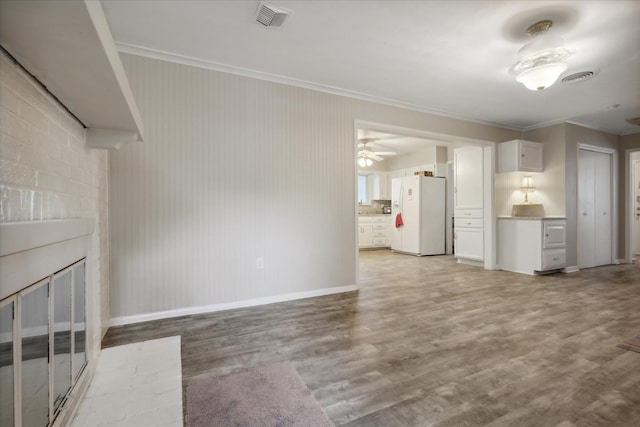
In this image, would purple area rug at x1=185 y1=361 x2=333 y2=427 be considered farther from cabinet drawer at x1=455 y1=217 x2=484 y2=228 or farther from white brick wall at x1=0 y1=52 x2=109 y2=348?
cabinet drawer at x1=455 y1=217 x2=484 y2=228

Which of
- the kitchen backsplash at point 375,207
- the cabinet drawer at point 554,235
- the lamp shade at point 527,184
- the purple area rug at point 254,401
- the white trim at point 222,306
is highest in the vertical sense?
the lamp shade at point 527,184

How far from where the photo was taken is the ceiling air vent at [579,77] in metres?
3.11

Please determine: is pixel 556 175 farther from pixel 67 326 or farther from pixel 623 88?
pixel 67 326

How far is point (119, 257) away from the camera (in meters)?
2.52

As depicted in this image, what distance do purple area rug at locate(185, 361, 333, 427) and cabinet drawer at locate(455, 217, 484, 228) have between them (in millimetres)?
4551

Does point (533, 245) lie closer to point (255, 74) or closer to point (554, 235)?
point (554, 235)

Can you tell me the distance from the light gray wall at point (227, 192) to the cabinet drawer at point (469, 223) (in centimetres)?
282

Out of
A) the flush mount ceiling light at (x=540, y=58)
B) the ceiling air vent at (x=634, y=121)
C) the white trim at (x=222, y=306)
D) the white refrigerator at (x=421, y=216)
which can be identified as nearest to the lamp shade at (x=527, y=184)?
the ceiling air vent at (x=634, y=121)

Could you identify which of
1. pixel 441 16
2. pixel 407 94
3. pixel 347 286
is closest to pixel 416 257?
pixel 347 286

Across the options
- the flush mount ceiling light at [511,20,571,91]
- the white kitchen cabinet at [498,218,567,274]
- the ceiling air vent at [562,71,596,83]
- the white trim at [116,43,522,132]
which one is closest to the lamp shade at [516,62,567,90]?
the flush mount ceiling light at [511,20,571,91]

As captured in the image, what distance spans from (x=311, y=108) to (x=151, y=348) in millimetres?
2725

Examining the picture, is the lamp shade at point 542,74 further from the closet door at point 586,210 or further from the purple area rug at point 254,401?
the closet door at point 586,210

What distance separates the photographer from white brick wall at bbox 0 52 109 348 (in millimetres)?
791

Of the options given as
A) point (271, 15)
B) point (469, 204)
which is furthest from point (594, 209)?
point (271, 15)
